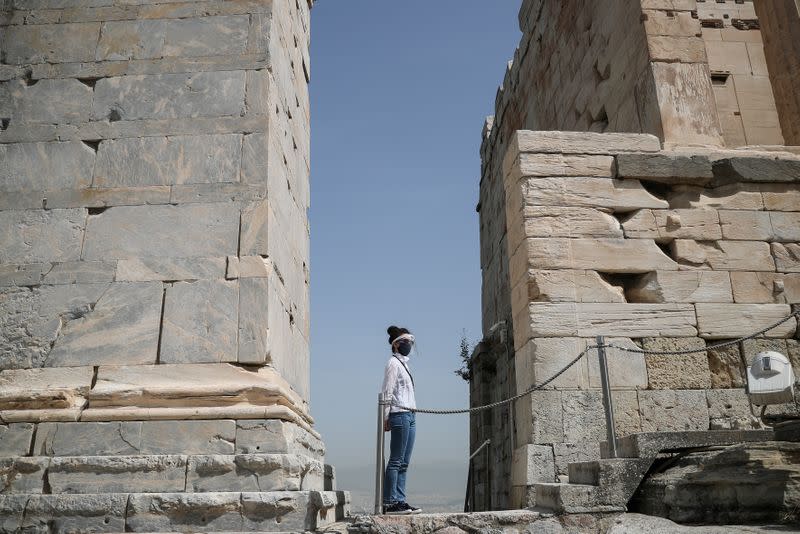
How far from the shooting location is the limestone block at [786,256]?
295 inches

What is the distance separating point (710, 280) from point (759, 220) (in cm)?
94

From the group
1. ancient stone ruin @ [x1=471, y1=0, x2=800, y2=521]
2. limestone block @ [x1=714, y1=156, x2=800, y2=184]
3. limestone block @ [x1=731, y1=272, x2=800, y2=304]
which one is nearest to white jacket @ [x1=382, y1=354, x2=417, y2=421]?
ancient stone ruin @ [x1=471, y1=0, x2=800, y2=521]

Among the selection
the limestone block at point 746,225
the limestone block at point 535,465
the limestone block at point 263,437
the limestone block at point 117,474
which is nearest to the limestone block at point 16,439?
the limestone block at point 117,474

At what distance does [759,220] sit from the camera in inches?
301

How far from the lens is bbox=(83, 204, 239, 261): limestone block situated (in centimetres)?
524

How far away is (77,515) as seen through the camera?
173 inches

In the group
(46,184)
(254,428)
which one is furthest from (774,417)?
(46,184)

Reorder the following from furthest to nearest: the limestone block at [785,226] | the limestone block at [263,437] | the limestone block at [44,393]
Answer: the limestone block at [785,226] < the limestone block at [44,393] < the limestone block at [263,437]

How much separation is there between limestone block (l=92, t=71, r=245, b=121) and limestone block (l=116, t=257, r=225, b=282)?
1187mm

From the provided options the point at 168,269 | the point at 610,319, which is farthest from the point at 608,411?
the point at 168,269

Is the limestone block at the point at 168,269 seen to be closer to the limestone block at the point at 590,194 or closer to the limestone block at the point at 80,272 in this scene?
the limestone block at the point at 80,272

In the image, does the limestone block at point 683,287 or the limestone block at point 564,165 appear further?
the limestone block at point 564,165

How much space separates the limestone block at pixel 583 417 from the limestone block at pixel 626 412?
0.46 ft

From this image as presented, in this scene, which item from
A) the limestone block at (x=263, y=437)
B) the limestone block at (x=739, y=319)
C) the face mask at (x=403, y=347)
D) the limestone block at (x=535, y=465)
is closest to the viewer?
the limestone block at (x=263, y=437)
